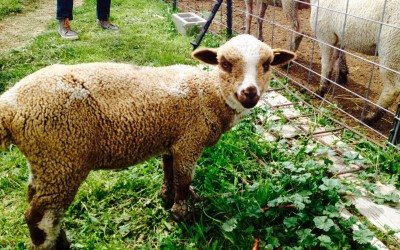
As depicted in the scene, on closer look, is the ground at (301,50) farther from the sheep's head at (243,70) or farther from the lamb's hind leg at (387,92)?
the sheep's head at (243,70)

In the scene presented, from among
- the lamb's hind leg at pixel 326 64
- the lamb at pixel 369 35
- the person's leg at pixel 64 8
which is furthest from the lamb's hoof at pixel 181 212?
the person's leg at pixel 64 8

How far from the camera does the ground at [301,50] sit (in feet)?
14.7

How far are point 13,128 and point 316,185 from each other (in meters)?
1.98

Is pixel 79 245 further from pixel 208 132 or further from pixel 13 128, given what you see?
pixel 208 132

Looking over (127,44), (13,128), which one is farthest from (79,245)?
(127,44)

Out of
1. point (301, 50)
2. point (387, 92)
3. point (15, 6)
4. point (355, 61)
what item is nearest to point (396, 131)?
point (387, 92)

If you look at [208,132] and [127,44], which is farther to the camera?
[127,44]

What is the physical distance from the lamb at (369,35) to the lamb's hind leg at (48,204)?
2756 mm

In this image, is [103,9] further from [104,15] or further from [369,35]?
[369,35]

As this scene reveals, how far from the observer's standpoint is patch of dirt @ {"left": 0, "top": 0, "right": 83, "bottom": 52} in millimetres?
6156

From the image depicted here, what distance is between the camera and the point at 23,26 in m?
7.11

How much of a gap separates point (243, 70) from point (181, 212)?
1.07 m

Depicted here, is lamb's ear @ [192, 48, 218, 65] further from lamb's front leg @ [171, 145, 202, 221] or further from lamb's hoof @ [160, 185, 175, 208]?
lamb's hoof @ [160, 185, 175, 208]

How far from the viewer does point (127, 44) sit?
19.5 ft
